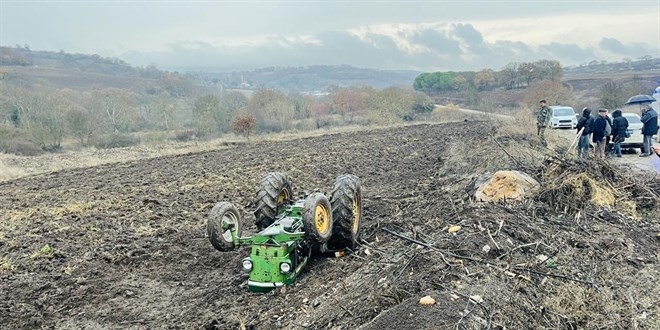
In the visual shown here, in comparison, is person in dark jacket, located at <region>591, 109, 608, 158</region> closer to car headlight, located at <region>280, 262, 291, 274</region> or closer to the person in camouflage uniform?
the person in camouflage uniform

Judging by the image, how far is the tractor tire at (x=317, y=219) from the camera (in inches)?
263

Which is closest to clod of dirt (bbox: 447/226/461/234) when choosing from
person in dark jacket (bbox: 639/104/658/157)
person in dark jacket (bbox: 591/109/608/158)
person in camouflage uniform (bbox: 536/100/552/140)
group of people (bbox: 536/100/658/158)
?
group of people (bbox: 536/100/658/158)

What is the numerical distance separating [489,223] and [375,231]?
7.25 ft

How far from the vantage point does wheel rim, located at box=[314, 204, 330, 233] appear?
707cm

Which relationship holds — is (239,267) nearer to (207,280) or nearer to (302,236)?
(207,280)

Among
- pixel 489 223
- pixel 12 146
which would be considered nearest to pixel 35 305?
pixel 489 223

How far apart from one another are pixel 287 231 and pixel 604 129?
34.2 feet

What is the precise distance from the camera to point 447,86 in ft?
264

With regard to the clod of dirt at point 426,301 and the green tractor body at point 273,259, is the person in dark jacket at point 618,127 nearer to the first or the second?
the green tractor body at point 273,259

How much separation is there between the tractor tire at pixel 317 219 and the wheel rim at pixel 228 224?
1.25 metres

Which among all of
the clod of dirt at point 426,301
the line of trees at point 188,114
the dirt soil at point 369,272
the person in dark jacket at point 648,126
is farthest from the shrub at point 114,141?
the clod of dirt at point 426,301

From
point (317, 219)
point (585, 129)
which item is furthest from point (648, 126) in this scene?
point (317, 219)

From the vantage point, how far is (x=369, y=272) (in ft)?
22.0

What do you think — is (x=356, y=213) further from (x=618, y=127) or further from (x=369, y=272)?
(x=618, y=127)
